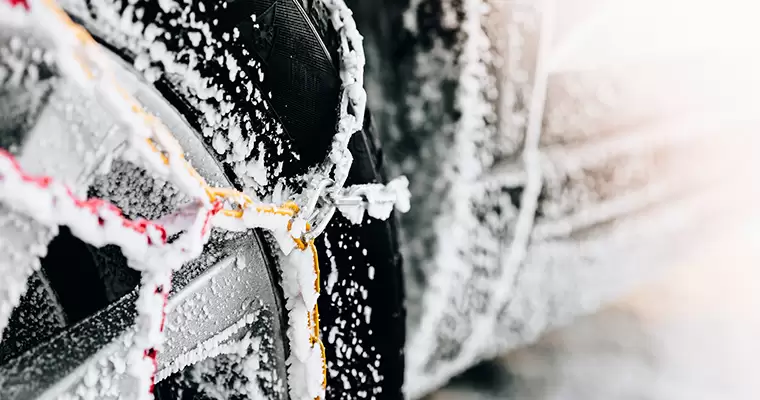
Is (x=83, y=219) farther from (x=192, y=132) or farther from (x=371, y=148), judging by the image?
(x=371, y=148)

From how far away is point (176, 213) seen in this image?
2.41ft

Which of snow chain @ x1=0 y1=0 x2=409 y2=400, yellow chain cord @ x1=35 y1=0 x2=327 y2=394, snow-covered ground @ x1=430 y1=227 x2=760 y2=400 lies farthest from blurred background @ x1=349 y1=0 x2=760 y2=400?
yellow chain cord @ x1=35 y1=0 x2=327 y2=394

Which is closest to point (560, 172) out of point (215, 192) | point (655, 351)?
point (215, 192)

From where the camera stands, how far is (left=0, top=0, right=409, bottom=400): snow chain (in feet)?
1.95

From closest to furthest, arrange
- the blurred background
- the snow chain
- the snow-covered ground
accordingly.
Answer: the snow chain
the blurred background
the snow-covered ground

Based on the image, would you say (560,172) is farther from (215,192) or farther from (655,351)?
(655,351)

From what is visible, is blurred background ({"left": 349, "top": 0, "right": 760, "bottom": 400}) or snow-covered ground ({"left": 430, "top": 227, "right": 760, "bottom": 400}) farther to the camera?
snow-covered ground ({"left": 430, "top": 227, "right": 760, "bottom": 400})

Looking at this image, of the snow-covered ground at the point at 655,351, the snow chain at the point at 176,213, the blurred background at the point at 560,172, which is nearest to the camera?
the snow chain at the point at 176,213

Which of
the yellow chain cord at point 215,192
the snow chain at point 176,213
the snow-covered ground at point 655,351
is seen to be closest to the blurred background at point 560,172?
the snow-covered ground at point 655,351

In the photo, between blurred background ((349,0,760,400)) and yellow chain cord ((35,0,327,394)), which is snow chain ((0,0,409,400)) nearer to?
yellow chain cord ((35,0,327,394))

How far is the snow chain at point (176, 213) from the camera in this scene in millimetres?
593

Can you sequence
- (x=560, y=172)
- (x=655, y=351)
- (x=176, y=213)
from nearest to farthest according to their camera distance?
1. (x=176, y=213)
2. (x=560, y=172)
3. (x=655, y=351)

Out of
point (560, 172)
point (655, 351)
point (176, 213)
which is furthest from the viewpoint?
point (655, 351)

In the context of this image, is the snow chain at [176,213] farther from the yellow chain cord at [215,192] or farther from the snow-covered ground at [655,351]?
the snow-covered ground at [655,351]
